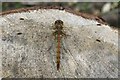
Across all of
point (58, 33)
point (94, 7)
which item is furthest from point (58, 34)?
point (94, 7)

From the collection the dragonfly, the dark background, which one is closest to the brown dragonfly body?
the dragonfly

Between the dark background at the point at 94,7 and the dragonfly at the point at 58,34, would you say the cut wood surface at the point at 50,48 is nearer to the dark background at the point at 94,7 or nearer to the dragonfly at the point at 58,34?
the dragonfly at the point at 58,34

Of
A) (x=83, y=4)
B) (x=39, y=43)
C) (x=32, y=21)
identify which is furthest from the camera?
(x=83, y=4)

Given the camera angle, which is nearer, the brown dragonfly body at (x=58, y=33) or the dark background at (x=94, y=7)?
the brown dragonfly body at (x=58, y=33)

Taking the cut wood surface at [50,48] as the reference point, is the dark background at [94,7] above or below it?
below

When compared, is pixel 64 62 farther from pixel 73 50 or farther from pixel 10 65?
pixel 10 65

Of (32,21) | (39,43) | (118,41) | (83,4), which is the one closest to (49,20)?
(32,21)

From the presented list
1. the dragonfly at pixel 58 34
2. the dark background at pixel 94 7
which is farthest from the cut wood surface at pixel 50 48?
the dark background at pixel 94 7

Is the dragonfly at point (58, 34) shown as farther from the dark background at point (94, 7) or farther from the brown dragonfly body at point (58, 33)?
the dark background at point (94, 7)
